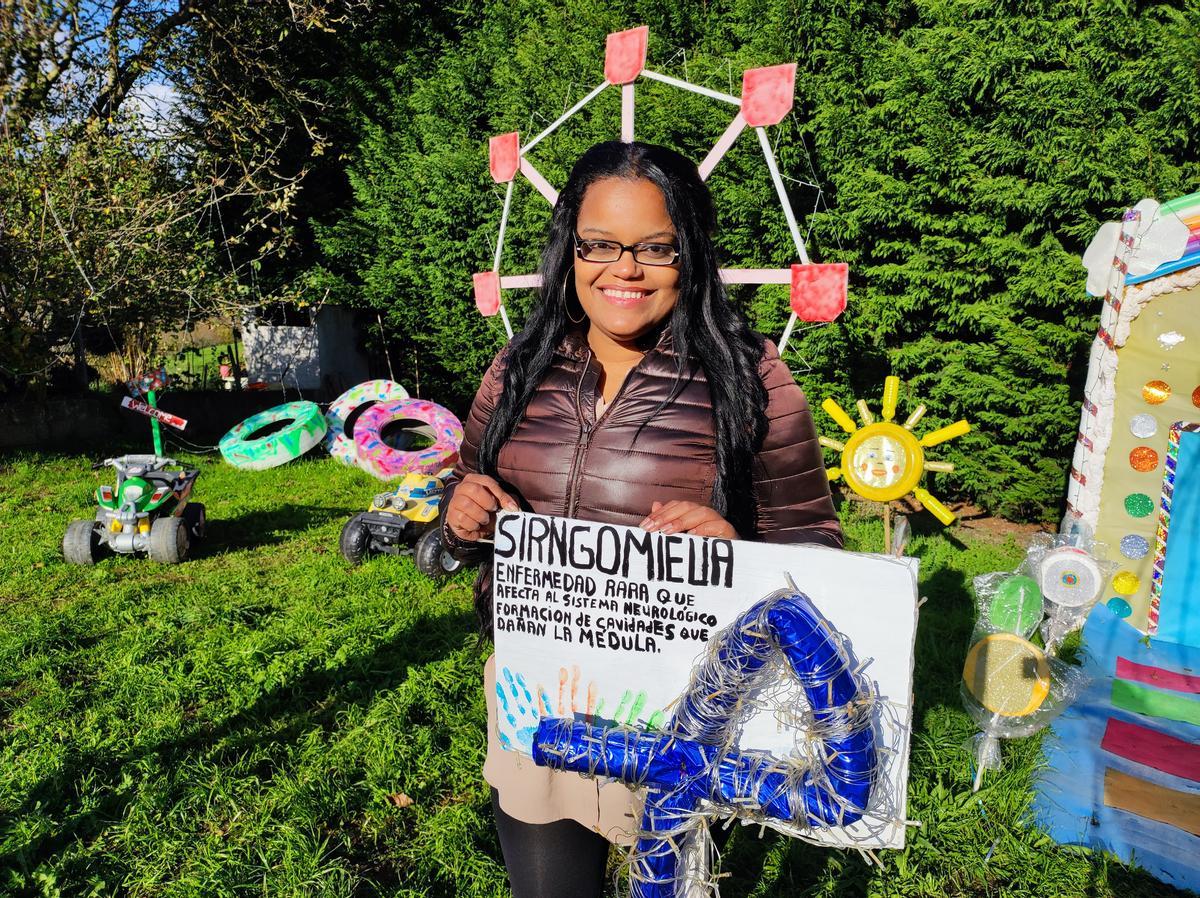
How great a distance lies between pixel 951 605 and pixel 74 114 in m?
9.79

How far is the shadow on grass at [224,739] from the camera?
8.75 feet

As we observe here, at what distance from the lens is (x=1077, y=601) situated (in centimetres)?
300

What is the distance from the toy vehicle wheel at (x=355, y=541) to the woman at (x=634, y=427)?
153 inches

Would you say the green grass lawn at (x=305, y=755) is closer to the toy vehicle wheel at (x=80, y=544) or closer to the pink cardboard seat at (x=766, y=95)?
the toy vehicle wheel at (x=80, y=544)

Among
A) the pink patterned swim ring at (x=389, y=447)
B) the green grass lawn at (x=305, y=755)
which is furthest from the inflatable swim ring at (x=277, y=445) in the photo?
the green grass lawn at (x=305, y=755)

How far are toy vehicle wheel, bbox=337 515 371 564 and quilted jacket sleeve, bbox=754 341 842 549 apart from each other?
13.7ft

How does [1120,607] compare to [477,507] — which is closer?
[477,507]

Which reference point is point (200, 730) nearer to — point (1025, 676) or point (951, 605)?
point (1025, 676)

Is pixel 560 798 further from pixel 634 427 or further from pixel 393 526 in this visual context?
pixel 393 526

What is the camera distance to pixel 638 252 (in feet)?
4.82

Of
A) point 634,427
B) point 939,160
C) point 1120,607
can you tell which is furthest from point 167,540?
point 1120,607

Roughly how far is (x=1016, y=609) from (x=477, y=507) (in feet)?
7.79

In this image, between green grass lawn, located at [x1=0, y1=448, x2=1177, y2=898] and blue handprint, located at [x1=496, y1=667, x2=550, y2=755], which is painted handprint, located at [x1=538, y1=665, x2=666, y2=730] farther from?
green grass lawn, located at [x1=0, y1=448, x2=1177, y2=898]

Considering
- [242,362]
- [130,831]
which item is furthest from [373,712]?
[242,362]
